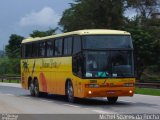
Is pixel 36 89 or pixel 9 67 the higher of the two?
pixel 9 67

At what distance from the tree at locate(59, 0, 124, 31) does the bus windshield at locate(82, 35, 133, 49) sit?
42622 mm

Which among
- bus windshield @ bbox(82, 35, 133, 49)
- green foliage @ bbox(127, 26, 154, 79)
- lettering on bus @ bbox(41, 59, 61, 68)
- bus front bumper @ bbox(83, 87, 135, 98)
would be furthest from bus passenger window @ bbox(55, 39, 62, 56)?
green foliage @ bbox(127, 26, 154, 79)

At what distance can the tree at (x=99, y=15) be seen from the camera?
6806 centimetres

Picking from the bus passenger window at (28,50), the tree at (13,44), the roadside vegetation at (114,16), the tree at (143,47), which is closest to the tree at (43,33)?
the tree at (13,44)

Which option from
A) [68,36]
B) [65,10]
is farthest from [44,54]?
[65,10]

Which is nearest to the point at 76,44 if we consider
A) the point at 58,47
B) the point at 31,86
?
the point at 58,47

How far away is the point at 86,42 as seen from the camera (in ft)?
78.4

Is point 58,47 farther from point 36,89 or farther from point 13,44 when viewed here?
point 13,44

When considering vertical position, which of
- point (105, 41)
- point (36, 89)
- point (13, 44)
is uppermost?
point (13, 44)

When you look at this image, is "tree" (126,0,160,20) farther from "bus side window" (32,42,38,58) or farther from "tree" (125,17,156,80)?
"bus side window" (32,42,38,58)

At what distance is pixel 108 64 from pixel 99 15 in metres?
46.1

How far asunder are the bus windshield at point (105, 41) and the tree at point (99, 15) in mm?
→ 42622

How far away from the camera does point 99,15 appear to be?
69375mm

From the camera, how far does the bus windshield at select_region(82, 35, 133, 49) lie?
939 inches
